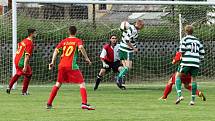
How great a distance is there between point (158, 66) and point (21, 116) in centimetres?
1264

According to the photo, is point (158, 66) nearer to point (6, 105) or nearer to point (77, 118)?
point (6, 105)

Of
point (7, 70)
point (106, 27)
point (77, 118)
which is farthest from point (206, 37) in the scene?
point (77, 118)

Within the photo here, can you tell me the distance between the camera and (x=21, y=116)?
13.1m

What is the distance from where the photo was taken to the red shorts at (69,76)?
1475cm

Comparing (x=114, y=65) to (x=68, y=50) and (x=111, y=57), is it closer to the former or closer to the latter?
(x=111, y=57)

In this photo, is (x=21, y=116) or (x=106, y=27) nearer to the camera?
(x=21, y=116)

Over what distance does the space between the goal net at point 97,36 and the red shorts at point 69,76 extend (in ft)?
30.8

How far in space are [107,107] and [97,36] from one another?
33.2 ft

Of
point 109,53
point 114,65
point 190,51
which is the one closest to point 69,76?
point 190,51

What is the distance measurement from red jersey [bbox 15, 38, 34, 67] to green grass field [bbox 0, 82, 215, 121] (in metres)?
0.92

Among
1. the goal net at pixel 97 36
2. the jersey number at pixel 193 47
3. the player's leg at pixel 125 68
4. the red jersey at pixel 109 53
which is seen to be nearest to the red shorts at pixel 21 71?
the player's leg at pixel 125 68

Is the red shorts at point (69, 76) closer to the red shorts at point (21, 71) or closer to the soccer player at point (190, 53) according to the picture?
the soccer player at point (190, 53)

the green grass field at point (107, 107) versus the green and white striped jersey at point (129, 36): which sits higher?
the green and white striped jersey at point (129, 36)

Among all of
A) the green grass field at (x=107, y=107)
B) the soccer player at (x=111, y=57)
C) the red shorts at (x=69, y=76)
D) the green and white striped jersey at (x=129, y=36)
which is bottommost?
the green grass field at (x=107, y=107)
